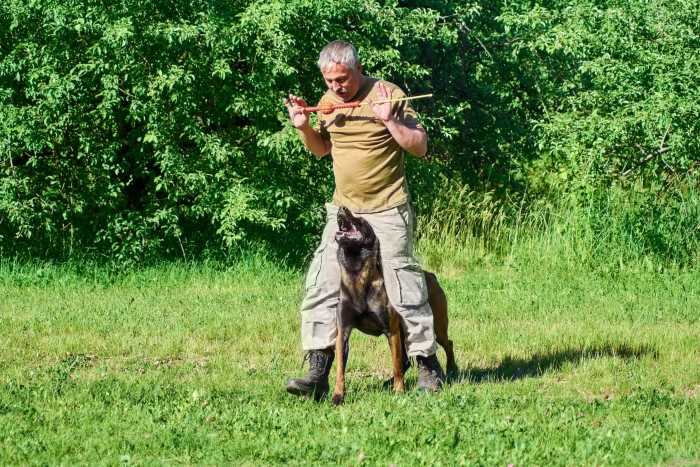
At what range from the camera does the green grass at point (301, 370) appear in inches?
237

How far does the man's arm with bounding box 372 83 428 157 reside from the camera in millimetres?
6707

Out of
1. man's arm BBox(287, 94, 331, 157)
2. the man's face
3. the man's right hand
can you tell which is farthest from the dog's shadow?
the man's face

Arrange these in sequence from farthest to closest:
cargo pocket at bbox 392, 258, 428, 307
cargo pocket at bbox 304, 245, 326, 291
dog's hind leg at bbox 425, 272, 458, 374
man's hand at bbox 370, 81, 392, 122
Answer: dog's hind leg at bbox 425, 272, 458, 374
cargo pocket at bbox 304, 245, 326, 291
cargo pocket at bbox 392, 258, 428, 307
man's hand at bbox 370, 81, 392, 122

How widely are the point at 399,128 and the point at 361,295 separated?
1.05 meters

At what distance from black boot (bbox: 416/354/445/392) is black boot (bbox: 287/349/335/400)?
56 centimetres

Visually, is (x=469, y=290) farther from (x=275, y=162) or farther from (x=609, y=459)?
(x=609, y=459)

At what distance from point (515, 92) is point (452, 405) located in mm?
9131

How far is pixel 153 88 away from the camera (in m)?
11.8

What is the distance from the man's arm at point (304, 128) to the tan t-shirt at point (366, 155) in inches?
4.1

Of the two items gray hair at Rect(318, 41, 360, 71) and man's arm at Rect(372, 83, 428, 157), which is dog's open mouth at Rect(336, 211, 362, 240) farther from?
gray hair at Rect(318, 41, 360, 71)

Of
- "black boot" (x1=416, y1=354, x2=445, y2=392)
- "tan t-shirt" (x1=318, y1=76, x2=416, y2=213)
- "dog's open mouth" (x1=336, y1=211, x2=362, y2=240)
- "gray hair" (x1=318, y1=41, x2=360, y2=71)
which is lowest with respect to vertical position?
"black boot" (x1=416, y1=354, x2=445, y2=392)

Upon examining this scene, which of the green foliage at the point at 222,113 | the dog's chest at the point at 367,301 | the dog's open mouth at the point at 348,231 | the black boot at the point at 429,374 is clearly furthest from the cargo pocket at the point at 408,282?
the green foliage at the point at 222,113

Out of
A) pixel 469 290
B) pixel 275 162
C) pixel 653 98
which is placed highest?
pixel 653 98

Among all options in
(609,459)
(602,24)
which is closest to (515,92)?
(602,24)
